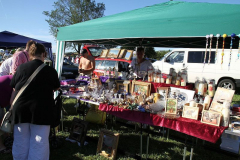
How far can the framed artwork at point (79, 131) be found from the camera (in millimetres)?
2986

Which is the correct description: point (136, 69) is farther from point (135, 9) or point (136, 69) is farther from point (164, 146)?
point (164, 146)

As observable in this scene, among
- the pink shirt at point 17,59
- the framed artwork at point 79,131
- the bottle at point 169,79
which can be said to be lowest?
the framed artwork at point 79,131

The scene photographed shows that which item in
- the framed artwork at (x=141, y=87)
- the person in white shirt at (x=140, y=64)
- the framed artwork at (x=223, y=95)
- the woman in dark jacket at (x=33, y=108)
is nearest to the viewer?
the woman in dark jacket at (x=33, y=108)

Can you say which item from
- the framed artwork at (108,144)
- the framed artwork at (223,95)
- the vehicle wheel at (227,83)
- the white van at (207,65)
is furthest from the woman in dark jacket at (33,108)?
the vehicle wheel at (227,83)

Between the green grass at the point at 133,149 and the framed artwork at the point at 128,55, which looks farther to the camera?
the framed artwork at the point at 128,55

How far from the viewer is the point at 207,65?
7.15 meters

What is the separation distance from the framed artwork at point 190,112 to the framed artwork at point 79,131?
5.55 ft

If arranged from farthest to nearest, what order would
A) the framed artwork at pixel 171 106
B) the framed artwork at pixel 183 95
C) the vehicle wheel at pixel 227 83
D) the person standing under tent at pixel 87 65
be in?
the vehicle wheel at pixel 227 83
the person standing under tent at pixel 87 65
the framed artwork at pixel 183 95
the framed artwork at pixel 171 106

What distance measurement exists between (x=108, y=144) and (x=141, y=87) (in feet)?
3.43

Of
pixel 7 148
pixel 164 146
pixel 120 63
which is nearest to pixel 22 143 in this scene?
pixel 7 148

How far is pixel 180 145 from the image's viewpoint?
Answer: 3.06 metres

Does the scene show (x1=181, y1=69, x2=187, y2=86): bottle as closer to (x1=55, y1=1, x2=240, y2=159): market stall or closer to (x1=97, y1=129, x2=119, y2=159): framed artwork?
(x1=55, y1=1, x2=240, y2=159): market stall

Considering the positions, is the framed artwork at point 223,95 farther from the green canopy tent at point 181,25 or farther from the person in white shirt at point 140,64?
the person in white shirt at point 140,64

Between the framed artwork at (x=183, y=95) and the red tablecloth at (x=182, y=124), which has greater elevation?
the framed artwork at (x=183, y=95)
